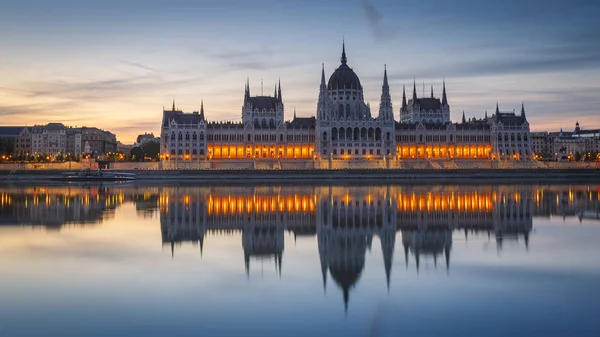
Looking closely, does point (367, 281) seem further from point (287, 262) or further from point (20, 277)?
point (20, 277)

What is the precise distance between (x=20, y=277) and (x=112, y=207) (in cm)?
2427

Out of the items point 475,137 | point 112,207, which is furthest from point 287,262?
point 475,137

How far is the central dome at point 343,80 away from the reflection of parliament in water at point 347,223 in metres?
79.5

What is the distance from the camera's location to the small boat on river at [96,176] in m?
83.9

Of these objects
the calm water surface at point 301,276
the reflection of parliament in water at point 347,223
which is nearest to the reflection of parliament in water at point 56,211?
the calm water surface at point 301,276

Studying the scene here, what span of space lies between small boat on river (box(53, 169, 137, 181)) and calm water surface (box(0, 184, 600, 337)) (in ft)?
175

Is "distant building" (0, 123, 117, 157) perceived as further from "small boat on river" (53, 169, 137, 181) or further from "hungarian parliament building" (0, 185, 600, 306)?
"hungarian parliament building" (0, 185, 600, 306)

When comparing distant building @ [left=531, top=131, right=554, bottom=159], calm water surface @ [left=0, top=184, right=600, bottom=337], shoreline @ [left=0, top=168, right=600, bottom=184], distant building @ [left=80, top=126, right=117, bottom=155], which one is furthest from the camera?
distant building @ [left=531, top=131, right=554, bottom=159]

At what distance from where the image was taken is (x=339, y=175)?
88.4 meters

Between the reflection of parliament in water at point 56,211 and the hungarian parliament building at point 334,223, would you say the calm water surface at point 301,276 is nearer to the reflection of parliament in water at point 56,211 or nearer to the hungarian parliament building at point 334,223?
the hungarian parliament building at point 334,223

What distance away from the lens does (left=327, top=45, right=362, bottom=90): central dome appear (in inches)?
4815

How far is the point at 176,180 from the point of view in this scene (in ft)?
275

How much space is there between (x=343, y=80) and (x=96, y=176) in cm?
5683

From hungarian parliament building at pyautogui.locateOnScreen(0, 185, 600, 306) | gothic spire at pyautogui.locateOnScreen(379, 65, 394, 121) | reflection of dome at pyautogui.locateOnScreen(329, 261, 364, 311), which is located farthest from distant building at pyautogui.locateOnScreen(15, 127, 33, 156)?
reflection of dome at pyautogui.locateOnScreen(329, 261, 364, 311)
